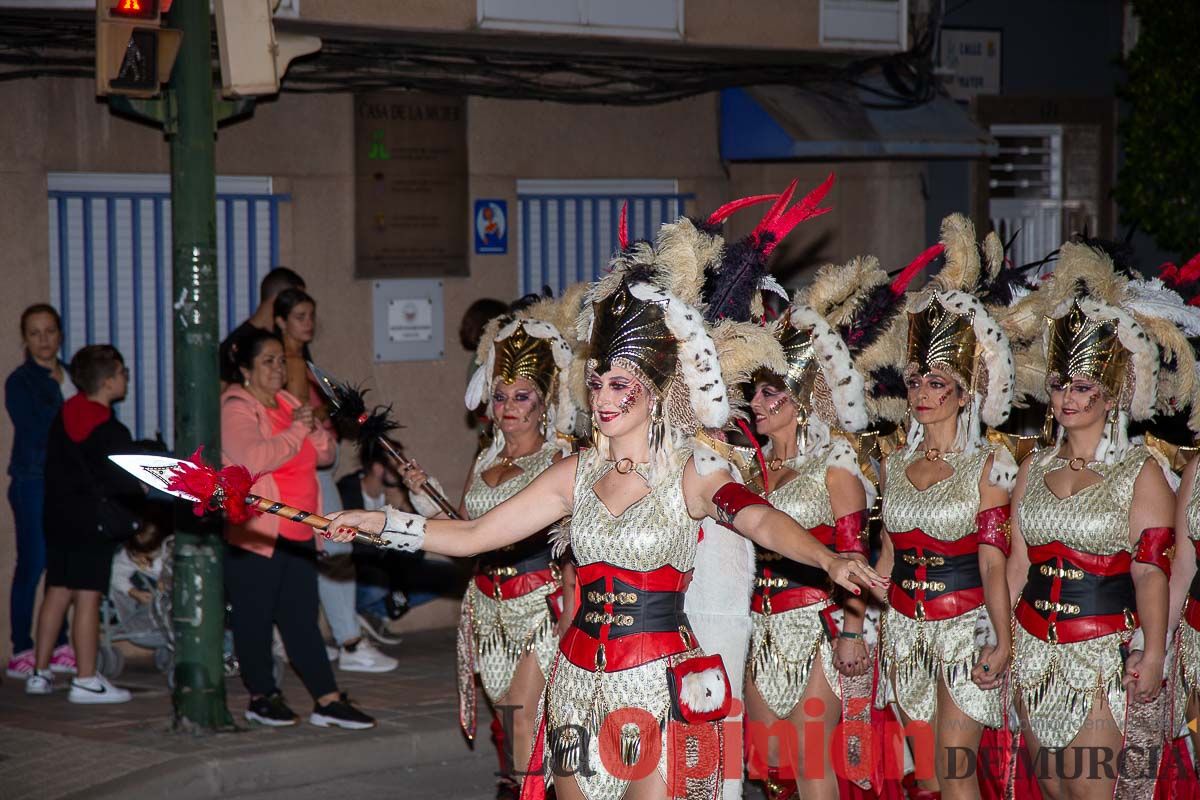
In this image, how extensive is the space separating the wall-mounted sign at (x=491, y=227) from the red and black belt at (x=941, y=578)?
17.0 feet

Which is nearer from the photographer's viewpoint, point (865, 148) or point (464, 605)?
point (464, 605)

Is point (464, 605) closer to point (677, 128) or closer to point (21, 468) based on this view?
point (21, 468)

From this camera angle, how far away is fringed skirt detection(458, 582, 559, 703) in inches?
289

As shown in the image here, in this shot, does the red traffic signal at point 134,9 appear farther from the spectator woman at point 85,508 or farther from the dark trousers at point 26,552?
the dark trousers at point 26,552

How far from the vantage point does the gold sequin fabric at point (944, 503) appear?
6.82 meters

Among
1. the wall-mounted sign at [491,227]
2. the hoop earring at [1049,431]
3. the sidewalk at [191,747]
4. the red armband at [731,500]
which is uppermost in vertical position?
the wall-mounted sign at [491,227]

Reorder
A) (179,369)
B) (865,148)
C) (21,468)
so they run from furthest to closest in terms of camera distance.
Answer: (865,148)
(21,468)
(179,369)

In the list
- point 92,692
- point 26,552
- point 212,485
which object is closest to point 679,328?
point 212,485

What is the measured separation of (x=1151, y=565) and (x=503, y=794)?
309cm

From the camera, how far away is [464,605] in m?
7.70

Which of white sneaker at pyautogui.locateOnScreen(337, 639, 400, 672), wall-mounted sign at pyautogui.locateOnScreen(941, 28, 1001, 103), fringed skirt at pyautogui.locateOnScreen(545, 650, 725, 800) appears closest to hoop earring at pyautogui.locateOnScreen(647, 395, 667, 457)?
fringed skirt at pyautogui.locateOnScreen(545, 650, 725, 800)

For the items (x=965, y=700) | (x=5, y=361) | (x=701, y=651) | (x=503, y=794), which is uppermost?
(x=5, y=361)

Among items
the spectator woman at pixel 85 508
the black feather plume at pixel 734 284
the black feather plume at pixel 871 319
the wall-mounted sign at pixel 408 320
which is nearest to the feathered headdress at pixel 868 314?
the black feather plume at pixel 871 319

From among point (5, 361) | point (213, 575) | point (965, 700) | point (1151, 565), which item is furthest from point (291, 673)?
point (1151, 565)
